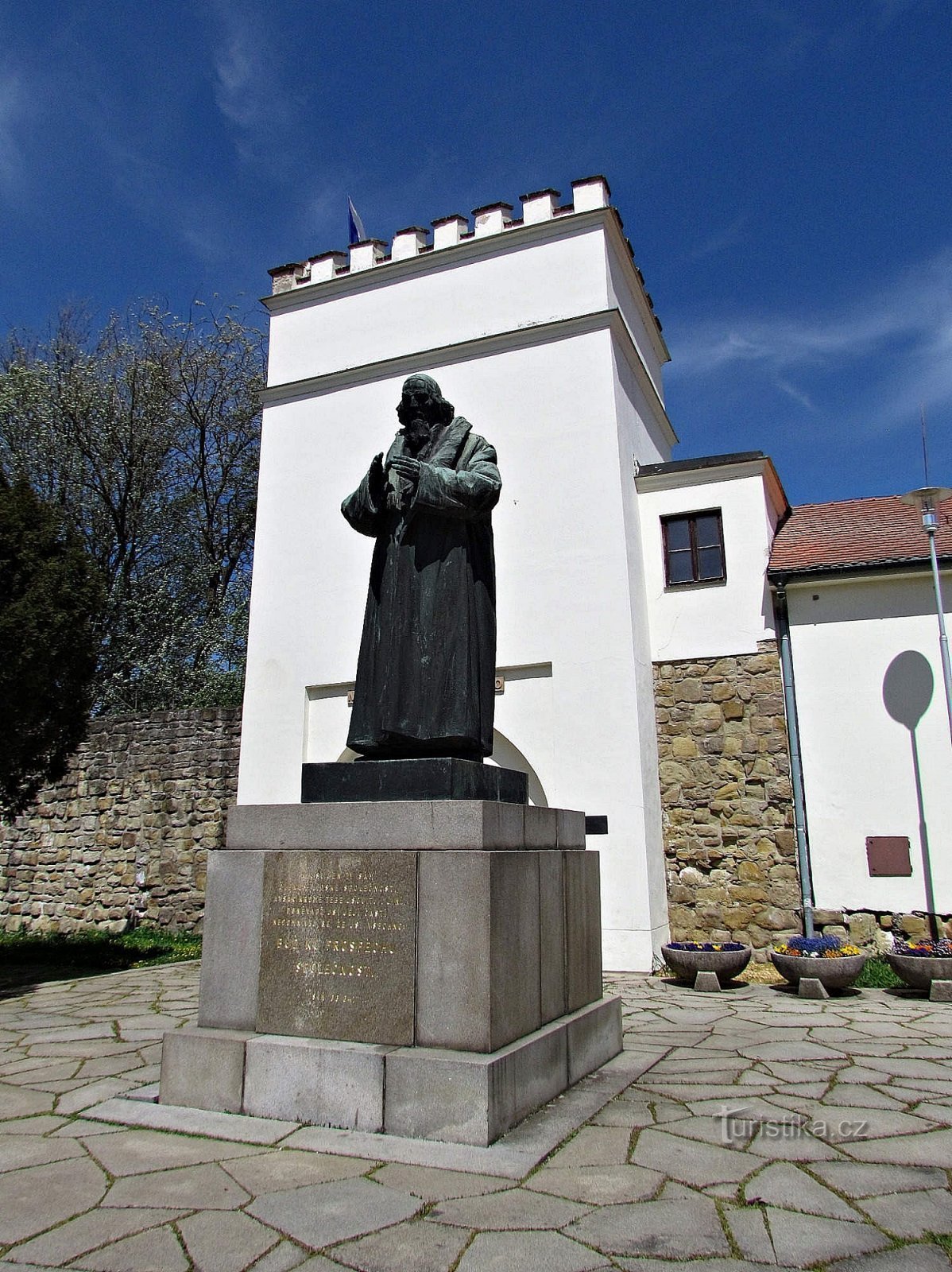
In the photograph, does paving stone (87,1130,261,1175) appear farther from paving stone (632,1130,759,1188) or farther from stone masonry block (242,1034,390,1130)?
paving stone (632,1130,759,1188)

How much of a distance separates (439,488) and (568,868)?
79.6 inches

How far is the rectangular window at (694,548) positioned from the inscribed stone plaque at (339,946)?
7.61 meters

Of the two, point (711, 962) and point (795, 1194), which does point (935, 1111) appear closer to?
point (795, 1194)

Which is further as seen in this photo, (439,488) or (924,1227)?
(439,488)

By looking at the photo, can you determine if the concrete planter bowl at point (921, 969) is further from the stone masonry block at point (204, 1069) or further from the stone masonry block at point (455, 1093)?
the stone masonry block at point (204, 1069)

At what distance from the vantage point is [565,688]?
10047mm

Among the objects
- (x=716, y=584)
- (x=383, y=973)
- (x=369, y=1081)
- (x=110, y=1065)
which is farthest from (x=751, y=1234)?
(x=716, y=584)

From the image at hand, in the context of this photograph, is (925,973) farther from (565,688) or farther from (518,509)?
(518,509)

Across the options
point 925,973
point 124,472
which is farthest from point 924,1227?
point 124,472

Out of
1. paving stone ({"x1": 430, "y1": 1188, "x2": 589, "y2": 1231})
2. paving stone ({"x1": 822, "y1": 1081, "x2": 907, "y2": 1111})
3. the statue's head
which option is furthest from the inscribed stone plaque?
the statue's head

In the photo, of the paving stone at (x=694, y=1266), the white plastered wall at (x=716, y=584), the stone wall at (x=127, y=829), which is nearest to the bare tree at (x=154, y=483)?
the stone wall at (x=127, y=829)

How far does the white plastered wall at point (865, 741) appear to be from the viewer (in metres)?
9.06

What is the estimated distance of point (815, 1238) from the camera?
8.56ft

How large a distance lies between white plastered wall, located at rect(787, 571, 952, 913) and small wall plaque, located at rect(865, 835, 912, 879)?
51 mm
